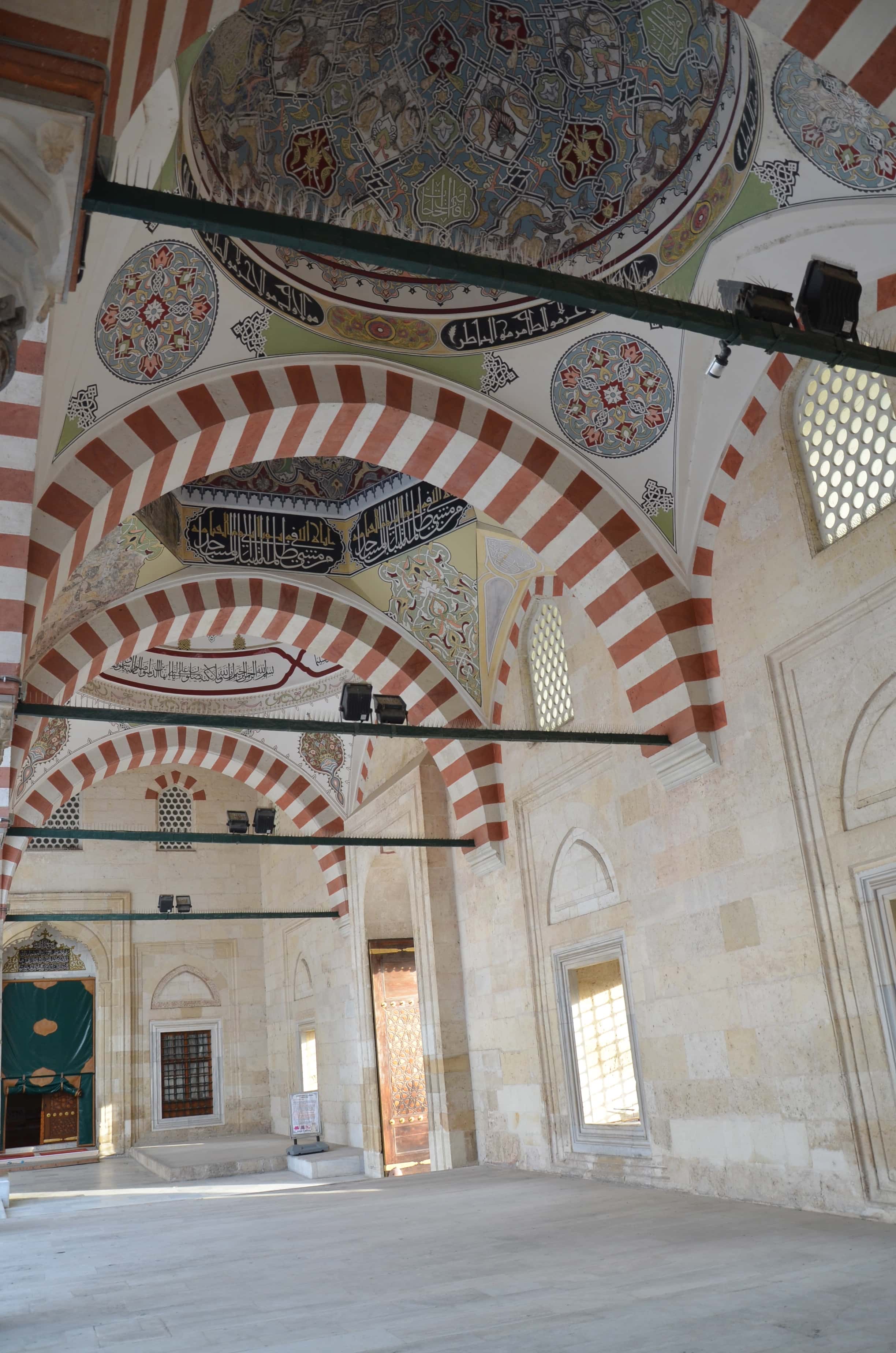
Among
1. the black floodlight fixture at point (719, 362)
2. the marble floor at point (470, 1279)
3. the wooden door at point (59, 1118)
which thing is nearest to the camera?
the marble floor at point (470, 1279)

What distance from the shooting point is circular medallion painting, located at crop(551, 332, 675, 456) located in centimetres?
628

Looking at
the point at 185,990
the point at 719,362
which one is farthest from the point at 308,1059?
the point at 719,362

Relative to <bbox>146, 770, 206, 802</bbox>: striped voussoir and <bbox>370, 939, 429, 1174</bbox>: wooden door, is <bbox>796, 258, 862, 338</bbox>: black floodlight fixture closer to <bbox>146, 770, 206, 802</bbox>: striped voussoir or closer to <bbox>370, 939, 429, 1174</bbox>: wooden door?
<bbox>370, 939, 429, 1174</bbox>: wooden door

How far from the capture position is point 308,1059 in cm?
1463

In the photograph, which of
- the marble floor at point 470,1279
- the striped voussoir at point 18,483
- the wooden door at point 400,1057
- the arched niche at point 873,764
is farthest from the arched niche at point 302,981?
the arched niche at point 873,764

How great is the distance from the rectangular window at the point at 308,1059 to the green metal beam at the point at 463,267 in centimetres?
1256

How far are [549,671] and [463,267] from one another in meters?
5.45

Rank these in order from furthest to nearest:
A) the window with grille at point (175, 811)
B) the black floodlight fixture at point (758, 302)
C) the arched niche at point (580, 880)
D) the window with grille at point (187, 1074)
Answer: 1. the window with grille at point (175, 811)
2. the window with grille at point (187, 1074)
3. the arched niche at point (580, 880)
4. the black floodlight fixture at point (758, 302)

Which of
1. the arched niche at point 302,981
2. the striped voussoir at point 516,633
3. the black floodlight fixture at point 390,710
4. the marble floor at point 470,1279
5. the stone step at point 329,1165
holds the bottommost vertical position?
the stone step at point 329,1165

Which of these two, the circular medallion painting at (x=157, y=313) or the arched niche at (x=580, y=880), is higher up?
the circular medallion painting at (x=157, y=313)

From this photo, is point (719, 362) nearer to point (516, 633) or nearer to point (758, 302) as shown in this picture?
point (758, 302)

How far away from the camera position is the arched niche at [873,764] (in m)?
5.13

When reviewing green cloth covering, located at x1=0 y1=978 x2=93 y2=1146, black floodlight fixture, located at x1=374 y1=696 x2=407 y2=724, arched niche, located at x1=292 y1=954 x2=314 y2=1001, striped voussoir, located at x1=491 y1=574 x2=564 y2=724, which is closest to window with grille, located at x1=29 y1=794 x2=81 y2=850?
green cloth covering, located at x1=0 y1=978 x2=93 y2=1146

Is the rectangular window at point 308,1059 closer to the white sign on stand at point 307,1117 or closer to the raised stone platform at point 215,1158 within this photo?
the raised stone platform at point 215,1158
